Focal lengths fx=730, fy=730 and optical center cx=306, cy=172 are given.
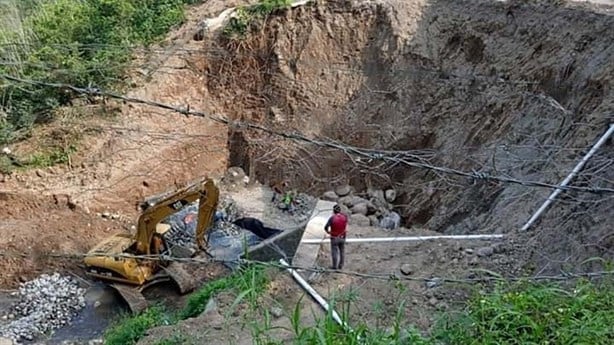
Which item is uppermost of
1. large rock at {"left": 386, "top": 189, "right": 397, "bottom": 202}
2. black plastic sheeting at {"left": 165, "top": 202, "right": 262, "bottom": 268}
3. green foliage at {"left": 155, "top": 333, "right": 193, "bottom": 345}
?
green foliage at {"left": 155, "top": 333, "right": 193, "bottom": 345}

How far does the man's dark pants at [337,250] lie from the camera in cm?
909

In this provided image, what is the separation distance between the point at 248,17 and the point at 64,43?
13.3 feet

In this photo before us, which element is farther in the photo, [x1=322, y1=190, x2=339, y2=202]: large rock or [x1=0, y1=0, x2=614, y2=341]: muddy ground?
[x1=322, y1=190, x2=339, y2=202]: large rock

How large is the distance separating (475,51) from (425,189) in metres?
2.96

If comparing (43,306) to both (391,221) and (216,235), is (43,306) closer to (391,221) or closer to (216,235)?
(216,235)

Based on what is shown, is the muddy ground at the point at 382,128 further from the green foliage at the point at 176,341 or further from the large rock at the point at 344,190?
the green foliage at the point at 176,341

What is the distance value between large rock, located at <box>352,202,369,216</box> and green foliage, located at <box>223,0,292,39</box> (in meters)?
4.92

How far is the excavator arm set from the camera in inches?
442

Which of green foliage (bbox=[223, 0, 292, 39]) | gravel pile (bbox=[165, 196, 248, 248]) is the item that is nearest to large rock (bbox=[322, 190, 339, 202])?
gravel pile (bbox=[165, 196, 248, 248])

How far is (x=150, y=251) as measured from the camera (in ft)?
38.2

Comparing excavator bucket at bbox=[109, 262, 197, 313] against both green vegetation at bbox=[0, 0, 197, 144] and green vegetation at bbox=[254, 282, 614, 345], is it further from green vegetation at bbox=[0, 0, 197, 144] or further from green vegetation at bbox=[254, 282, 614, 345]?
green vegetation at bbox=[254, 282, 614, 345]

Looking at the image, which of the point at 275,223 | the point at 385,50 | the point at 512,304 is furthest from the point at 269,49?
the point at 512,304

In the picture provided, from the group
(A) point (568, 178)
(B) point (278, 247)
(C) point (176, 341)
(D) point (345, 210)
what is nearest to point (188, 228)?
(B) point (278, 247)

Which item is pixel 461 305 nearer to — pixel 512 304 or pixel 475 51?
pixel 512 304
